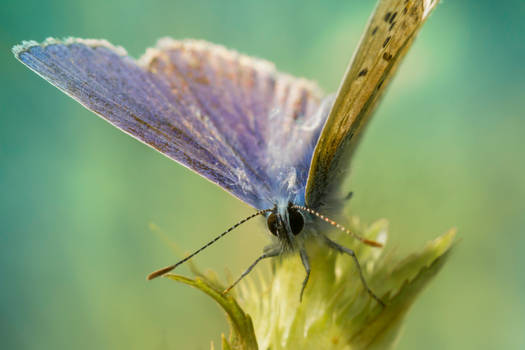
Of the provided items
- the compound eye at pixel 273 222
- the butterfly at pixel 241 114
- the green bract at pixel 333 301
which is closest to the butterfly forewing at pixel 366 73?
the butterfly at pixel 241 114

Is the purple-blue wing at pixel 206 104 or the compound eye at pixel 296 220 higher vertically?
the purple-blue wing at pixel 206 104

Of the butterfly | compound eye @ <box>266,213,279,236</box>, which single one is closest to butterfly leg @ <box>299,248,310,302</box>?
the butterfly

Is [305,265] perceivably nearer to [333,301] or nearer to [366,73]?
[333,301]

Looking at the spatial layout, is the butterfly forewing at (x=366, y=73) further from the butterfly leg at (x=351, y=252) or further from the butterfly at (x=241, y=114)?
the butterfly leg at (x=351, y=252)

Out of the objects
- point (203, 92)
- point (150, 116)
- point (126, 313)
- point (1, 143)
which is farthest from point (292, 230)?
point (1, 143)

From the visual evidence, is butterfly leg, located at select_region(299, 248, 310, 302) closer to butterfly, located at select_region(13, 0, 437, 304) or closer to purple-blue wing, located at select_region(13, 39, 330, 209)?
butterfly, located at select_region(13, 0, 437, 304)

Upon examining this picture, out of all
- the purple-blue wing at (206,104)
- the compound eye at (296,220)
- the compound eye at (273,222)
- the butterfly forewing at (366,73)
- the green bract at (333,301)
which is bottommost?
the green bract at (333,301)

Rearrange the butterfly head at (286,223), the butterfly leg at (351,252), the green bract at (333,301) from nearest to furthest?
the green bract at (333,301) < the butterfly leg at (351,252) < the butterfly head at (286,223)

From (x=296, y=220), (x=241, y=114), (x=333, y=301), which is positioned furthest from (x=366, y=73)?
(x=241, y=114)
